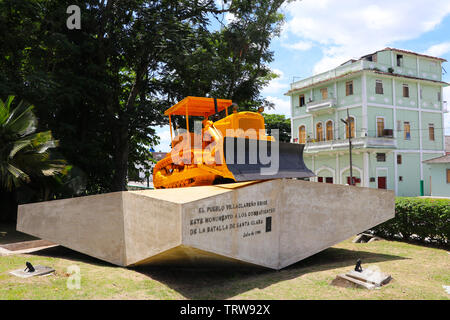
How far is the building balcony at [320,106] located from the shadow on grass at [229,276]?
2468 cm

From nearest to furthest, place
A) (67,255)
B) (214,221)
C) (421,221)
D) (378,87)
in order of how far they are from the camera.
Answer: (214,221), (67,255), (421,221), (378,87)

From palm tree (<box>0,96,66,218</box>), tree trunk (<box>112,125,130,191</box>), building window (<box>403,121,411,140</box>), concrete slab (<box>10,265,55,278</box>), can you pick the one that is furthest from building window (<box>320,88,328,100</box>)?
concrete slab (<box>10,265,55,278</box>)

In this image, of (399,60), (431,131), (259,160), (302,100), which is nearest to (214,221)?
(259,160)

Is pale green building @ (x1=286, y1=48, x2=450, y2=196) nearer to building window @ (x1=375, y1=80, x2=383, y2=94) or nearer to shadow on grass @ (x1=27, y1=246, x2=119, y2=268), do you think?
building window @ (x1=375, y1=80, x2=383, y2=94)

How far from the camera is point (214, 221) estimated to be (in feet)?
21.4

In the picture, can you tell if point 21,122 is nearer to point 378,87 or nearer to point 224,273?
point 224,273

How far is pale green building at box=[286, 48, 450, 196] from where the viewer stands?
1177 inches

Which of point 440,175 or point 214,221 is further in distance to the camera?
point 440,175

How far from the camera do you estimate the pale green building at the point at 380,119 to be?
98.1 feet

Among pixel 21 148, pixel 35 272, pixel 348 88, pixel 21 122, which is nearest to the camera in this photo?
pixel 35 272

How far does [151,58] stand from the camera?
18.6 meters

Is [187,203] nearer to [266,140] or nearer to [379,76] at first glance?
[266,140]

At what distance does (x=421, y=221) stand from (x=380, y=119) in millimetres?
21985
